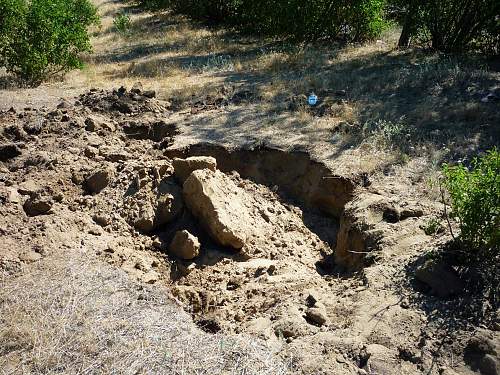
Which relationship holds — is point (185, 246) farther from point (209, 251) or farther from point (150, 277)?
point (150, 277)

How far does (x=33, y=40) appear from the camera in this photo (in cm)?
837

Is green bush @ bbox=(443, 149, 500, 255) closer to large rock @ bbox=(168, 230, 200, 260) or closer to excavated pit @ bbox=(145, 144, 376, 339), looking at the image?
excavated pit @ bbox=(145, 144, 376, 339)

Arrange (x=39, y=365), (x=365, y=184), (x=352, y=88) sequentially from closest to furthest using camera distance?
(x=39, y=365) → (x=365, y=184) → (x=352, y=88)

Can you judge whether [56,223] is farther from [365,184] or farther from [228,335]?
[365,184]

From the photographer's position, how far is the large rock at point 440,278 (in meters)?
3.76

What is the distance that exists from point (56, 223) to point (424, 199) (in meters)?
3.25

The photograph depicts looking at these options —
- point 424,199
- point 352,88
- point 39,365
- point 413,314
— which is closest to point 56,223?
point 39,365

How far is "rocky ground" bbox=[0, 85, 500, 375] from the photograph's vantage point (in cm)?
346

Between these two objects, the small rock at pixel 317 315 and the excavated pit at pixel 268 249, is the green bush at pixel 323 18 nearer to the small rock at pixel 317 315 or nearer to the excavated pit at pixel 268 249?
the excavated pit at pixel 268 249

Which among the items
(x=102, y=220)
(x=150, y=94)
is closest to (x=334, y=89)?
(x=150, y=94)

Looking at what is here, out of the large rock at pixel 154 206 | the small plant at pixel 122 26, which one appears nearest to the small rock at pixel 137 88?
the large rock at pixel 154 206

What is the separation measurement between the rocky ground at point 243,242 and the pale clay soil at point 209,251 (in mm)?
15

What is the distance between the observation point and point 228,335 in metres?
3.62

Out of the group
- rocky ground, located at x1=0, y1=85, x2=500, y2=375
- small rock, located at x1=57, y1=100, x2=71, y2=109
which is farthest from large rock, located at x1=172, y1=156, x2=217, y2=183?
small rock, located at x1=57, y1=100, x2=71, y2=109
